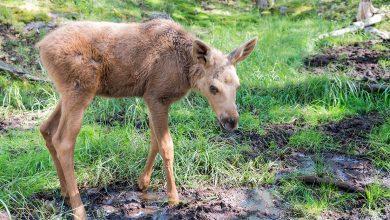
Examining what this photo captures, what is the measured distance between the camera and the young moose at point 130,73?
5.10m

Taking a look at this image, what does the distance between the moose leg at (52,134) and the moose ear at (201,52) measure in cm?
172

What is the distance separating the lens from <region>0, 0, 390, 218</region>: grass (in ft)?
19.0

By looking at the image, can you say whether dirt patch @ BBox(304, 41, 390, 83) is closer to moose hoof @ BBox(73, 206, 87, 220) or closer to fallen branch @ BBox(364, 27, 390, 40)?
fallen branch @ BBox(364, 27, 390, 40)

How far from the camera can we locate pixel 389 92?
8.55m

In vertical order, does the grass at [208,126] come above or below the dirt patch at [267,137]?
above

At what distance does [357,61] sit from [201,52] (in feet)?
20.0

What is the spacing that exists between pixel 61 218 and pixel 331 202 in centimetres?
312

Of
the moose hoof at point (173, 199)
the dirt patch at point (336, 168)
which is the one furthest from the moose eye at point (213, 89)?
the dirt patch at point (336, 168)

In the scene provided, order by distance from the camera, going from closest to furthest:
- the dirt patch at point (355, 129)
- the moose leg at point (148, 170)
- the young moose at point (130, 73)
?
1. the young moose at point (130, 73)
2. the moose leg at point (148, 170)
3. the dirt patch at point (355, 129)

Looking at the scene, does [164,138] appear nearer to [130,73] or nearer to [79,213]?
[130,73]

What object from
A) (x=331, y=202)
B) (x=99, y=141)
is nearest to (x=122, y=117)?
(x=99, y=141)

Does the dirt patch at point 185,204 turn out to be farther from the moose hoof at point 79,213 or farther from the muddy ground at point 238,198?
the moose hoof at point 79,213

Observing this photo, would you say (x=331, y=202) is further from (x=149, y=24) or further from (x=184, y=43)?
(x=149, y=24)

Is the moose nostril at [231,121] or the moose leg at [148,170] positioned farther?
the moose leg at [148,170]
